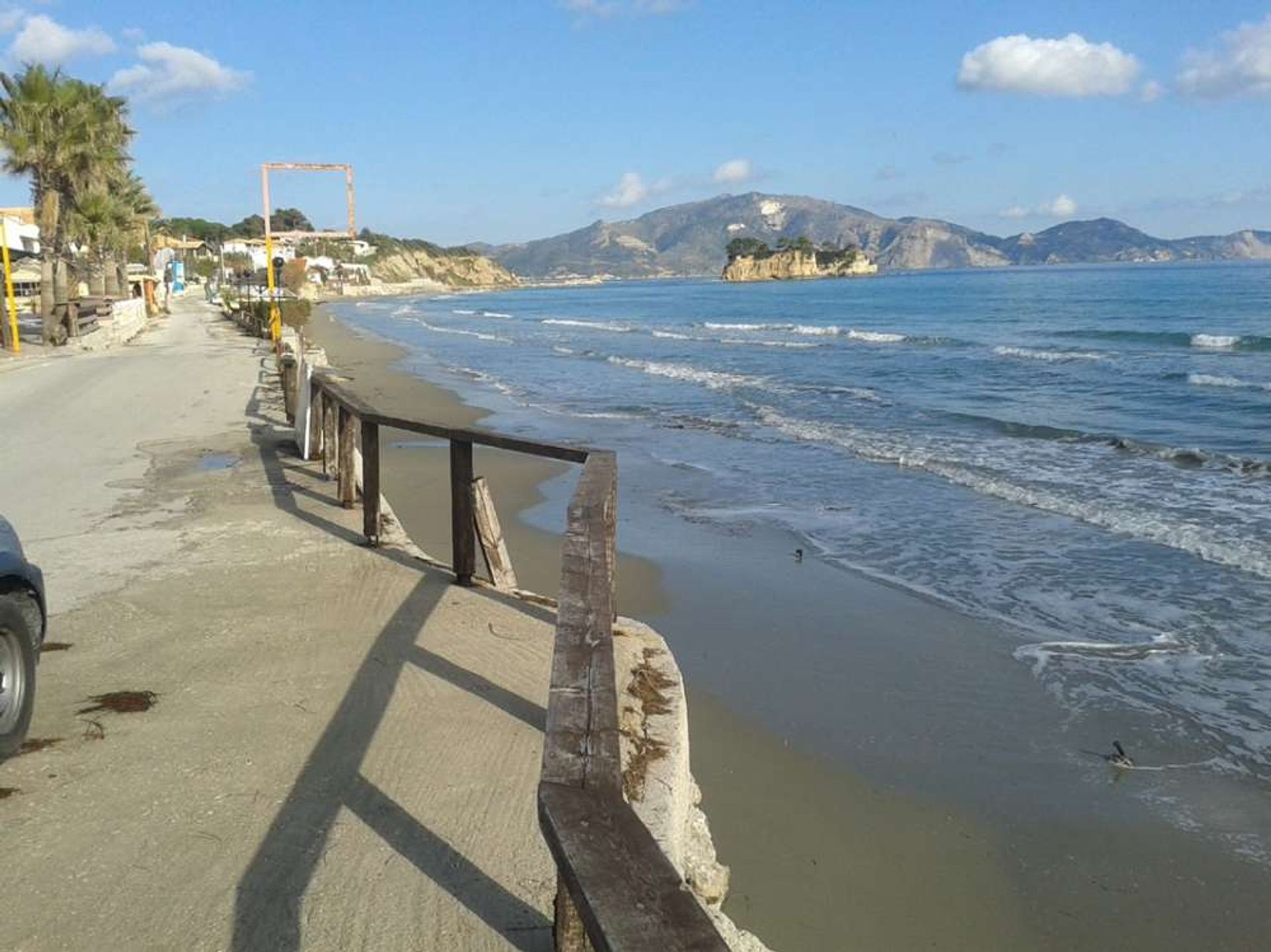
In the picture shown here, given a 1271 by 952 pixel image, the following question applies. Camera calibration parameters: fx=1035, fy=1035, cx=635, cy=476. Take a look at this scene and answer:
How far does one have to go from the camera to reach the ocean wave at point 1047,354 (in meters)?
30.6

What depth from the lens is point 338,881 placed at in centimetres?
309

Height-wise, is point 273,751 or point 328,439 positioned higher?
point 328,439

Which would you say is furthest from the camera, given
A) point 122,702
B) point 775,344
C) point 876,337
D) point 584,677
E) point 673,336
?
point 673,336

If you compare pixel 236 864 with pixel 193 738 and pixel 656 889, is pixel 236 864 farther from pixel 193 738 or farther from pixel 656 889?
pixel 656 889

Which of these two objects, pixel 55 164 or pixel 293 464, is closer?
pixel 293 464

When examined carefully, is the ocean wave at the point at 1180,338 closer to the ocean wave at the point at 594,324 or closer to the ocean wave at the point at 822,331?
the ocean wave at the point at 822,331

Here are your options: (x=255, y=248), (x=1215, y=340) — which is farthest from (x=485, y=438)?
(x=255, y=248)

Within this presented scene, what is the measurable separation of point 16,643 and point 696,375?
25.0 m

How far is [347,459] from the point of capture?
333 inches

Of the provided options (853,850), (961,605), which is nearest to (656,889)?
(853,850)

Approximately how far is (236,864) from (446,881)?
0.69m

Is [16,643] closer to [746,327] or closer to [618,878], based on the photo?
[618,878]

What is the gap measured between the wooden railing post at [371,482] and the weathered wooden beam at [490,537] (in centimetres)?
125

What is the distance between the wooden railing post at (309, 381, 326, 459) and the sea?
357 centimetres
